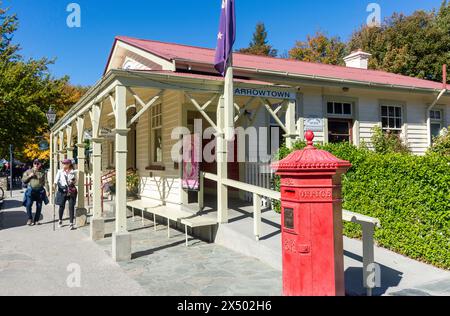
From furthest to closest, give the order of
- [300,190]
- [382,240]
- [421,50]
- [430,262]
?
[421,50]
[382,240]
[430,262]
[300,190]

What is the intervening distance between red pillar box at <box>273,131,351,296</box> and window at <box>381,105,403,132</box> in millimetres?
9412

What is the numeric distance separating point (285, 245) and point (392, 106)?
1014cm

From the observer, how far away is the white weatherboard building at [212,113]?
23.9 ft

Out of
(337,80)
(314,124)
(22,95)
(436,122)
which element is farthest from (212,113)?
(22,95)

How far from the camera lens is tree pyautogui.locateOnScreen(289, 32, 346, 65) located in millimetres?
35188

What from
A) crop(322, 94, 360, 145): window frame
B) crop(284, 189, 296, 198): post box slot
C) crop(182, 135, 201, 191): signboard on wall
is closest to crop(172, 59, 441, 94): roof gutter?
crop(322, 94, 360, 145): window frame

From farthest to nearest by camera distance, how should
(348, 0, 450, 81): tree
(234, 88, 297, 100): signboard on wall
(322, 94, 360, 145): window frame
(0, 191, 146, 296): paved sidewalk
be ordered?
(348, 0, 450, 81): tree < (322, 94, 360, 145): window frame < (234, 88, 297, 100): signboard on wall < (0, 191, 146, 296): paved sidewalk

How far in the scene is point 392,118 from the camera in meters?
12.7

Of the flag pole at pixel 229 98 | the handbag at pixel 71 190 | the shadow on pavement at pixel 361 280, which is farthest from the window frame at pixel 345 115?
the handbag at pixel 71 190

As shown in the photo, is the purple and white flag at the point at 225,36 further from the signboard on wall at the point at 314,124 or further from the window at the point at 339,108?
the window at the point at 339,108

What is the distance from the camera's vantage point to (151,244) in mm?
7703

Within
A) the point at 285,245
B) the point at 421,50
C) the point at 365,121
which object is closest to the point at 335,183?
the point at 285,245

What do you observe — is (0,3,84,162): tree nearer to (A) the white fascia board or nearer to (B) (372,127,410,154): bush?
(A) the white fascia board
